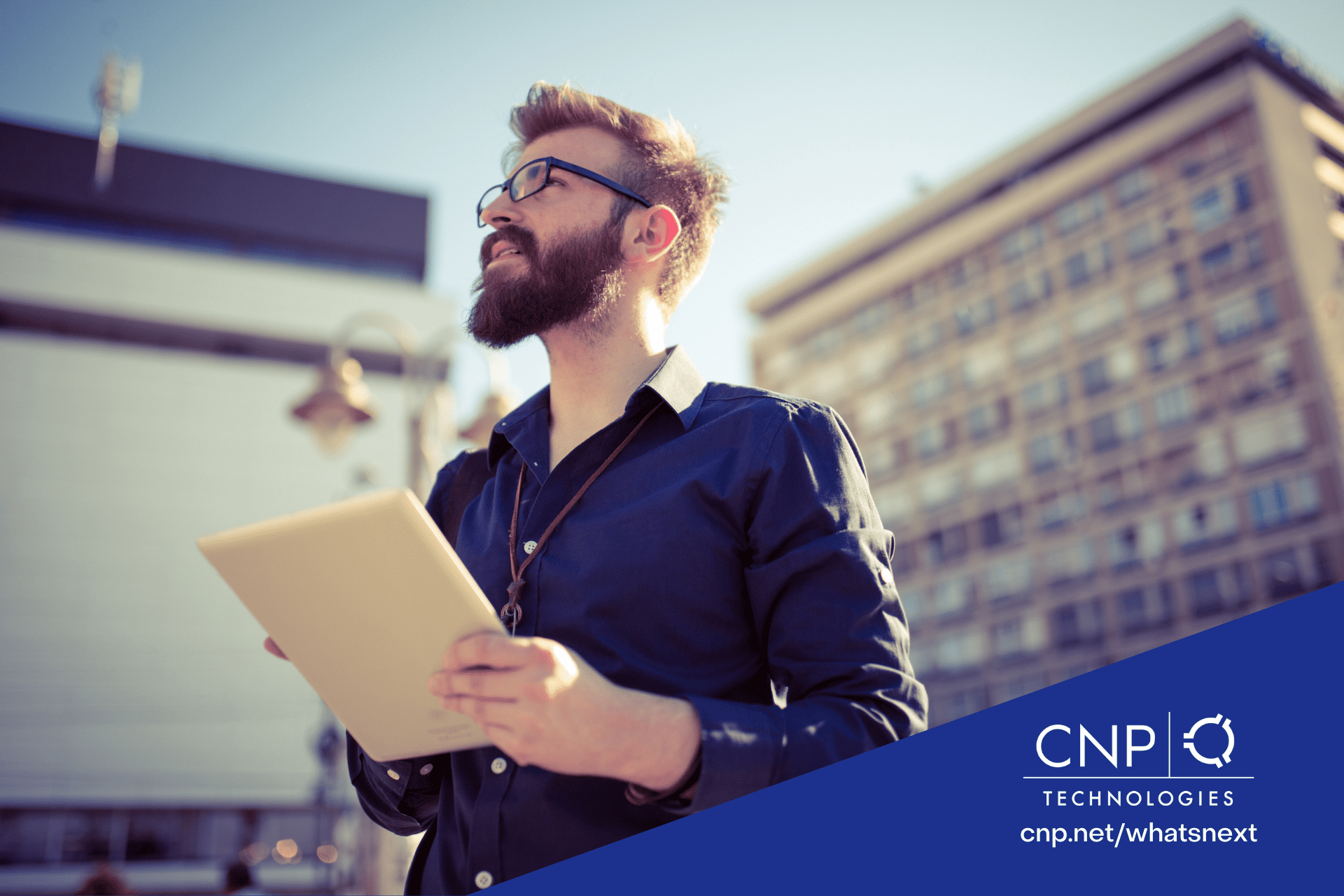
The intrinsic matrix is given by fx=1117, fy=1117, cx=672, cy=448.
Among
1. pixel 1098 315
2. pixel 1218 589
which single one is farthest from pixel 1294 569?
pixel 1098 315

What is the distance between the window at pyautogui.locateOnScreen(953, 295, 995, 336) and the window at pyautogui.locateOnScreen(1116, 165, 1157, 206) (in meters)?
7.55

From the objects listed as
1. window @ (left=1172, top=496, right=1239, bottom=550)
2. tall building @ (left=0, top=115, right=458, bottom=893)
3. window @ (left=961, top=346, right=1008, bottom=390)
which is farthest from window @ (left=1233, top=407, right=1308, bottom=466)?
tall building @ (left=0, top=115, right=458, bottom=893)

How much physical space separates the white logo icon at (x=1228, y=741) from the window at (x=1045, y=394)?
51.8 meters

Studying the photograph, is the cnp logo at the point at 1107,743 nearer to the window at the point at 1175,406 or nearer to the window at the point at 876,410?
the window at the point at 1175,406

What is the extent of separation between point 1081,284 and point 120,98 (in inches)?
1562

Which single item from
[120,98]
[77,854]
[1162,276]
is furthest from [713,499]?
[1162,276]

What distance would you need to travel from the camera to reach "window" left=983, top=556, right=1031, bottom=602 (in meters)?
50.6

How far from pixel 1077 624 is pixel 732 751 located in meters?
50.3

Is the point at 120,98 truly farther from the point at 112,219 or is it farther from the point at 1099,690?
the point at 1099,690

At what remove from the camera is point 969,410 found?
178 feet

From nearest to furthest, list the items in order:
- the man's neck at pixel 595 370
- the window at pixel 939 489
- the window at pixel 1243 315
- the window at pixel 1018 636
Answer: the man's neck at pixel 595 370
the window at pixel 1243 315
the window at pixel 1018 636
the window at pixel 939 489

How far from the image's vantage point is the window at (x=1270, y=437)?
136ft

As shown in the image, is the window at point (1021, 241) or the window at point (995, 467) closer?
the window at point (995, 467)

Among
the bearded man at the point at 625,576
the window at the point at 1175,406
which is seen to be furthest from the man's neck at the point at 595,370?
the window at the point at 1175,406
